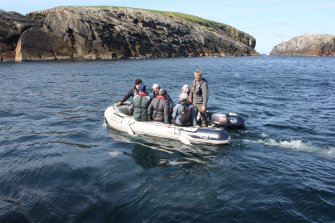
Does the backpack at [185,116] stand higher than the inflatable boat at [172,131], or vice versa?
the backpack at [185,116]

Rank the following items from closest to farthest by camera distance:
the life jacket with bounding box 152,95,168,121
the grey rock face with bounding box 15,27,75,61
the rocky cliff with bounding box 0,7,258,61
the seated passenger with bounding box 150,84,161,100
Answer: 1. the life jacket with bounding box 152,95,168,121
2. the seated passenger with bounding box 150,84,161,100
3. the grey rock face with bounding box 15,27,75,61
4. the rocky cliff with bounding box 0,7,258,61

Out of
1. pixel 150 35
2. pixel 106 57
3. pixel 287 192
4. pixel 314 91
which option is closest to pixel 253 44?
pixel 150 35

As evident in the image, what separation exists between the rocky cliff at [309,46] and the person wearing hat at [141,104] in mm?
113779

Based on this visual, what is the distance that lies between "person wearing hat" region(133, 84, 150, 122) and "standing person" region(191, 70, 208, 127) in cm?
208

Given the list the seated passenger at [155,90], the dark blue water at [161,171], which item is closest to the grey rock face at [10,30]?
the dark blue water at [161,171]

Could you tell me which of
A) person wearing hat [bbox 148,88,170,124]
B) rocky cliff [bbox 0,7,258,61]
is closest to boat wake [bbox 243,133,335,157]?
person wearing hat [bbox 148,88,170,124]

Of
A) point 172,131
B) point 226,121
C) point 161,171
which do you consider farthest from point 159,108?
point 161,171

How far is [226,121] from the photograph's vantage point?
52.0 feet

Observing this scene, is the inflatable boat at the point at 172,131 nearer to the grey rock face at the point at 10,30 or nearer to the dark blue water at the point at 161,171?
the dark blue water at the point at 161,171

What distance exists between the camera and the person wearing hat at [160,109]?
49.9ft

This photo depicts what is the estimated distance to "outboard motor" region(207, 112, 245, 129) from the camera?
15836mm

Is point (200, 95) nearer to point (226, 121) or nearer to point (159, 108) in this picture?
point (226, 121)

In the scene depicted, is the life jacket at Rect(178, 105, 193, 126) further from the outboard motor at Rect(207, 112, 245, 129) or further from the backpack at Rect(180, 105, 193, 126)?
the outboard motor at Rect(207, 112, 245, 129)

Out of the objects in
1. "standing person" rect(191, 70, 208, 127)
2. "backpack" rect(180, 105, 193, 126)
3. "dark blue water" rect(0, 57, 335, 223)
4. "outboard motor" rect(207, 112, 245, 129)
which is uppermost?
"standing person" rect(191, 70, 208, 127)
